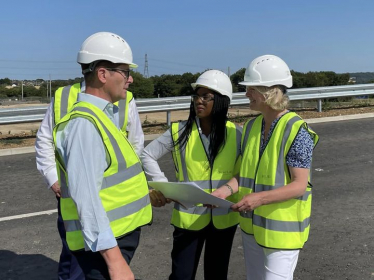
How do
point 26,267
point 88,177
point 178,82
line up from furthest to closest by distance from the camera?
point 178,82, point 26,267, point 88,177

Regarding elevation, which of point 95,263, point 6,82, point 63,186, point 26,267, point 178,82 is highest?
point 6,82

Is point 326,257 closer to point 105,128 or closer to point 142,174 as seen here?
point 142,174

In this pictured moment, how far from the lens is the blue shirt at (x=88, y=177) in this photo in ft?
6.84

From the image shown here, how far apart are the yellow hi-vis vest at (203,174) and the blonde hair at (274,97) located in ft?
1.56

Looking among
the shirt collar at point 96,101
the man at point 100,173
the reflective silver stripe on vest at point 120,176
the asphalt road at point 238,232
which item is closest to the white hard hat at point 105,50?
the man at point 100,173

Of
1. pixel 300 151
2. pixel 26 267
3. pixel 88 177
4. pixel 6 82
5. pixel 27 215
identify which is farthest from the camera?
pixel 6 82

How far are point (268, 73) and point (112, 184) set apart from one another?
1.23 m

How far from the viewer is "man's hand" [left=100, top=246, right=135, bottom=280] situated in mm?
2139

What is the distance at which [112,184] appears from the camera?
7.29ft

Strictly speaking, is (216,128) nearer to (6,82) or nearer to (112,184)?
(112,184)

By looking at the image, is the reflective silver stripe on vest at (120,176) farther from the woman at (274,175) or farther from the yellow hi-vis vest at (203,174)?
the yellow hi-vis vest at (203,174)

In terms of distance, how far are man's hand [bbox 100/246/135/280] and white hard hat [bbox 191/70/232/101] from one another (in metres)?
1.45

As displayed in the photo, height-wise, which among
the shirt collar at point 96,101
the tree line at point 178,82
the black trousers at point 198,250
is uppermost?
the tree line at point 178,82

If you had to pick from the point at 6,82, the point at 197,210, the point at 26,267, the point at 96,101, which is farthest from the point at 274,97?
the point at 6,82
